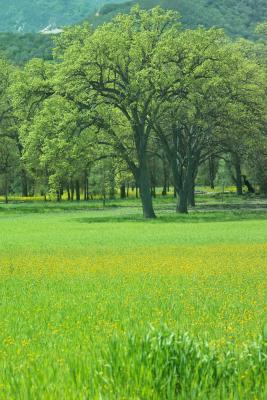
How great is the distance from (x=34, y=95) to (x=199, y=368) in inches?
1804

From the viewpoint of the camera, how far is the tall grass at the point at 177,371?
19.1 ft

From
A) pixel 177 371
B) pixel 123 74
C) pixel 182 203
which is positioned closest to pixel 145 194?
pixel 182 203

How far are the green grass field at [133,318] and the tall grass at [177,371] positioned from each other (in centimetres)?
1

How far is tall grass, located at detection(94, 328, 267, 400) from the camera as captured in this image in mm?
5816

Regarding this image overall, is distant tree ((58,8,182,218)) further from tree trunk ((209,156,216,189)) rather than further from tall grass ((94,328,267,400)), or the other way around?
tree trunk ((209,156,216,189))

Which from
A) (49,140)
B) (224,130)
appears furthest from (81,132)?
→ (224,130)

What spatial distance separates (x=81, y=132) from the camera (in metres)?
49.8

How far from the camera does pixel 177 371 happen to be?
610 cm

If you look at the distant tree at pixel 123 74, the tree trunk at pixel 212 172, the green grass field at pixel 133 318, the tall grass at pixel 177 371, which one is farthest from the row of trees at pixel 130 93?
the tree trunk at pixel 212 172

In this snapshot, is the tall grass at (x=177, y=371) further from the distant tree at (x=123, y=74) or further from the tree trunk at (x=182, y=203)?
the tree trunk at (x=182, y=203)

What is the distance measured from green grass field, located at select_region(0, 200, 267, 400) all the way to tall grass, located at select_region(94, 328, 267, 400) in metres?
0.01

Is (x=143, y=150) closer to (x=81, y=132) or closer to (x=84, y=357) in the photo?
(x=81, y=132)

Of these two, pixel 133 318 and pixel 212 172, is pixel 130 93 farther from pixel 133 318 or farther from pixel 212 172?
pixel 212 172

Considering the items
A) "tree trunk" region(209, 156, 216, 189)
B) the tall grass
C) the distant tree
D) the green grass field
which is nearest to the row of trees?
the distant tree
